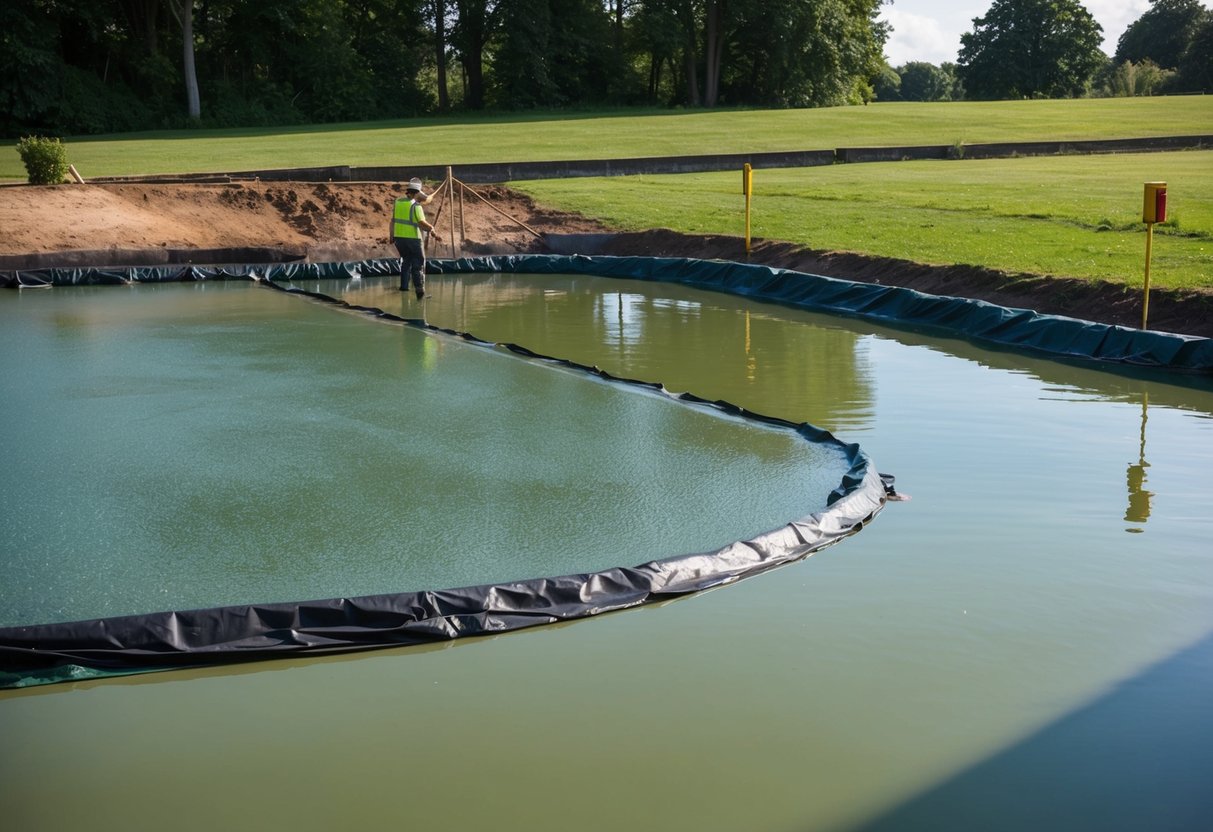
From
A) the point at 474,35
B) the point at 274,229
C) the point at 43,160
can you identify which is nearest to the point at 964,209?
the point at 274,229

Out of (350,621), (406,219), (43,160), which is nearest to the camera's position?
(350,621)

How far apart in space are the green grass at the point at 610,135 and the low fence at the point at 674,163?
1875 millimetres

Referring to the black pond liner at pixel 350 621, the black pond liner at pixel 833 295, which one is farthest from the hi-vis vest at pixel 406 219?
the black pond liner at pixel 350 621

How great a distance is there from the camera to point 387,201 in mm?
19188

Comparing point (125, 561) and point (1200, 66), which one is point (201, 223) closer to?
point (125, 561)

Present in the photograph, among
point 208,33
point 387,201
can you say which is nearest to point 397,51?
point 208,33

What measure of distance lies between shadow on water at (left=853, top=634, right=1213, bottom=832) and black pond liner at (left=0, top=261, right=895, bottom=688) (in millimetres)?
1617

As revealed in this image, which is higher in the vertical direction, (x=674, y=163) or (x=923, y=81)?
(x=923, y=81)

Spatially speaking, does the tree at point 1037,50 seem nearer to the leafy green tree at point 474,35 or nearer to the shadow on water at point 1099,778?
the leafy green tree at point 474,35

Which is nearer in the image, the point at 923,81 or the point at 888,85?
the point at 888,85

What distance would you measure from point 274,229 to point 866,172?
468 inches

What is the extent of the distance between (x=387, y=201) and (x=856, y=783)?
16797 mm

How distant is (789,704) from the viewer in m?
4.02

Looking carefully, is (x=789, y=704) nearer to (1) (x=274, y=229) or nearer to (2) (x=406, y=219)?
(2) (x=406, y=219)
